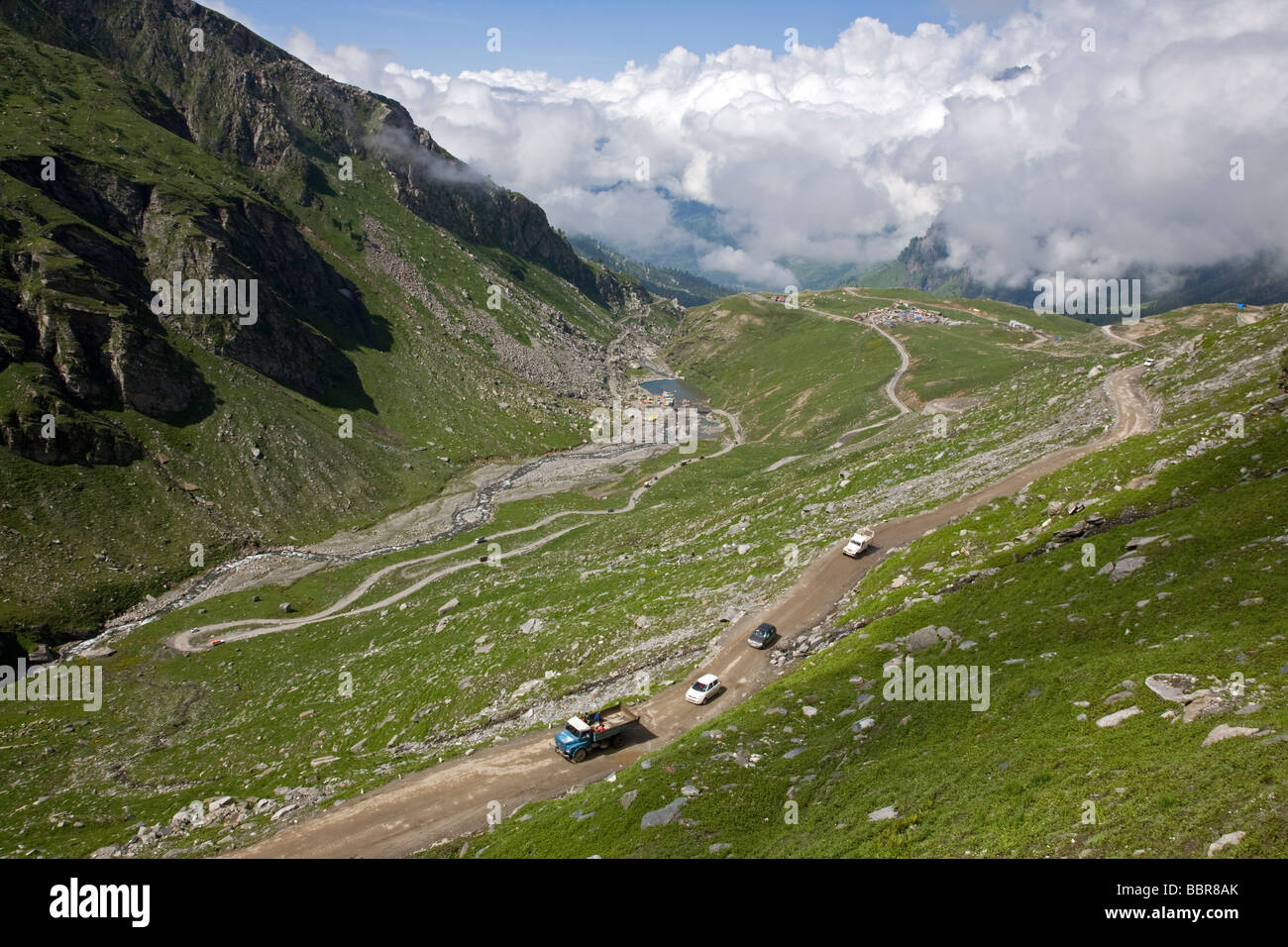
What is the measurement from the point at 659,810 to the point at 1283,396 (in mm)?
52114

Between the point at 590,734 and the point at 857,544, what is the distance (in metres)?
28.9

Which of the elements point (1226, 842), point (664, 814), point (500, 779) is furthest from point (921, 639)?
point (500, 779)

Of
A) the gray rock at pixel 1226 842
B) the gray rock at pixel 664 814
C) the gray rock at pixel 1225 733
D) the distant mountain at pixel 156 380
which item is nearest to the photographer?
the gray rock at pixel 1226 842

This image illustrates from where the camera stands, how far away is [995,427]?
7694cm

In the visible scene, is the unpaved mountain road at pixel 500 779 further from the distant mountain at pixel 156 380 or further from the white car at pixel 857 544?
the distant mountain at pixel 156 380

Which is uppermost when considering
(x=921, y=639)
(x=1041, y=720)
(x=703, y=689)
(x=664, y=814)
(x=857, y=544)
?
(x=857, y=544)

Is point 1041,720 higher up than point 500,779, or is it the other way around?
point 1041,720

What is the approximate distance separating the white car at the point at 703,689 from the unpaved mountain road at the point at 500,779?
1.61ft

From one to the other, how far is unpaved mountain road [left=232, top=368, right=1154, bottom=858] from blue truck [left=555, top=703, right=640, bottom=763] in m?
0.59

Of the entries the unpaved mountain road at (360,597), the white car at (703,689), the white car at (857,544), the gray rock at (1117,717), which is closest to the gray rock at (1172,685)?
the gray rock at (1117,717)

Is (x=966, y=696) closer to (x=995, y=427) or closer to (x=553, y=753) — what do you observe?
(x=553, y=753)

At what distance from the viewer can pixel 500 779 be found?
3794 cm

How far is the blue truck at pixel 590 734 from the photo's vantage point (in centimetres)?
3797

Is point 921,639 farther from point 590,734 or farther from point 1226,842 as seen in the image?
point 1226,842
